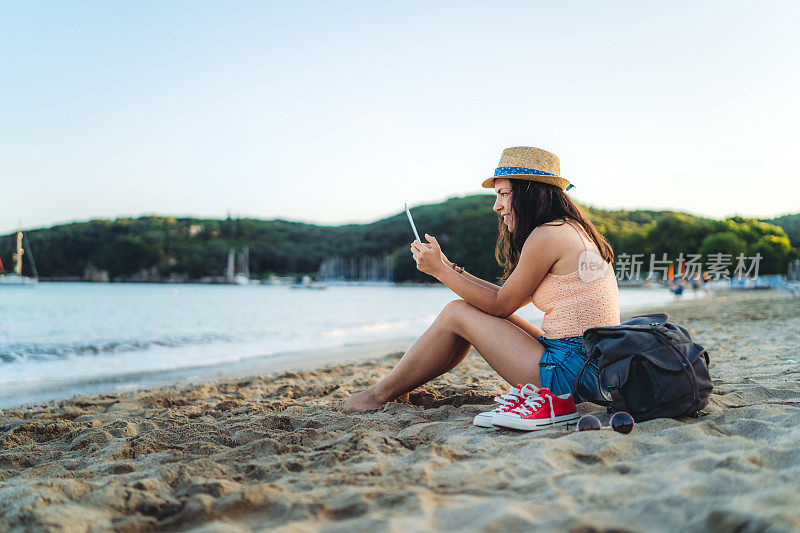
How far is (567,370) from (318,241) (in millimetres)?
82066

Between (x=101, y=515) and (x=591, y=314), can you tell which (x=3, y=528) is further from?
(x=591, y=314)

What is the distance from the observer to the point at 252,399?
13.3ft

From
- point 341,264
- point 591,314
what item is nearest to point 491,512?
point 591,314

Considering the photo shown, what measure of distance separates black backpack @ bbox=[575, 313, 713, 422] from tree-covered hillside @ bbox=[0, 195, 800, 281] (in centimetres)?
4901

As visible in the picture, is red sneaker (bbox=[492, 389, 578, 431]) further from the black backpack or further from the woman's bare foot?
the woman's bare foot

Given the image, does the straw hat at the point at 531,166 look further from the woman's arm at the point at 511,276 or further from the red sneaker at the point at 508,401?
the red sneaker at the point at 508,401

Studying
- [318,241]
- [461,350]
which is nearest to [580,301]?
[461,350]

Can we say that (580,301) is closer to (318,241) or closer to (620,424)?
(620,424)

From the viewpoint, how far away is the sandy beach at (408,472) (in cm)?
137

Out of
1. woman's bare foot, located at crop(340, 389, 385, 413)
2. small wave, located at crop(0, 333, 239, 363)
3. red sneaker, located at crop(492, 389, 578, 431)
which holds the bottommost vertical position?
small wave, located at crop(0, 333, 239, 363)

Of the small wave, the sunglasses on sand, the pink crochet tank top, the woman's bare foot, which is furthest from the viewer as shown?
the small wave

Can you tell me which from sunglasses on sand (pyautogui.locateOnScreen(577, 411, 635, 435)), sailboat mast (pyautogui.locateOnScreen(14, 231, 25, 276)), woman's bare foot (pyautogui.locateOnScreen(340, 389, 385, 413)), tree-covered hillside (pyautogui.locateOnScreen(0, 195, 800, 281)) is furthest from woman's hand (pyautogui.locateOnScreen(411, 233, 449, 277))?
sailboat mast (pyautogui.locateOnScreen(14, 231, 25, 276))

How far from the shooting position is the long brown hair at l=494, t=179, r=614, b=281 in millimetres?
2789

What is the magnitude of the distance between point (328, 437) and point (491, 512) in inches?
48.9
